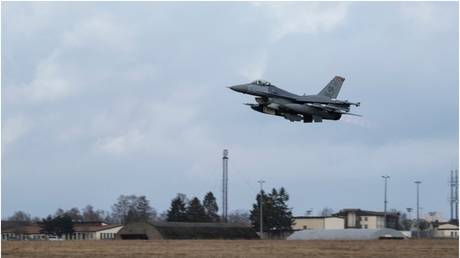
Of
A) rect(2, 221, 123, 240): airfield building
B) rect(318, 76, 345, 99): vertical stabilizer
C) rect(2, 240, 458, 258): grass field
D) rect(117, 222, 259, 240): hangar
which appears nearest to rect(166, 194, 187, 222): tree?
rect(2, 221, 123, 240): airfield building

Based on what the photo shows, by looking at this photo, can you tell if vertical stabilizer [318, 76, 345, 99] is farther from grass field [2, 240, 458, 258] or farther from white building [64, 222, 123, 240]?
white building [64, 222, 123, 240]

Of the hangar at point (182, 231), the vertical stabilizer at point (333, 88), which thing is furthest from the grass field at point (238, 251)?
the hangar at point (182, 231)

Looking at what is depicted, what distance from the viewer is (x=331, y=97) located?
49500 mm

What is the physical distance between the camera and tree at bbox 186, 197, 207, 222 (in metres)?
178

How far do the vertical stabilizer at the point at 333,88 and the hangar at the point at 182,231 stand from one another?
81.4 metres

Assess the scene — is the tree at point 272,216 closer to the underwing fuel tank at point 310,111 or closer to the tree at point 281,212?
the tree at point 281,212

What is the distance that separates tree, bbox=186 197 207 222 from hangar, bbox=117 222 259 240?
1488 inches

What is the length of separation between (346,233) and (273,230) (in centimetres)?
3967

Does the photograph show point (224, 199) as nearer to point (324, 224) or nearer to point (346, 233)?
point (346, 233)

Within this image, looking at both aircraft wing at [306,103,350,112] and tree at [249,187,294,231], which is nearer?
aircraft wing at [306,103,350,112]

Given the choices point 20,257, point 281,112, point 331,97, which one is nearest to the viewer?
point 281,112

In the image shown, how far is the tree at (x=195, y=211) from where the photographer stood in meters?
178

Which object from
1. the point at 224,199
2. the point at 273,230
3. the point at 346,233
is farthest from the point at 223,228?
the point at 273,230

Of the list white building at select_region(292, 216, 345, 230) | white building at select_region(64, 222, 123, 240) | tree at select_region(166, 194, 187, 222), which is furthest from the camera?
white building at select_region(292, 216, 345, 230)
